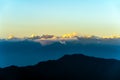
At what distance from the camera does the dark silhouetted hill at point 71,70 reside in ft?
32.5

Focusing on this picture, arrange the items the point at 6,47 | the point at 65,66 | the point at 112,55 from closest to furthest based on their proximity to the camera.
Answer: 1. the point at 6,47
2. the point at 112,55
3. the point at 65,66

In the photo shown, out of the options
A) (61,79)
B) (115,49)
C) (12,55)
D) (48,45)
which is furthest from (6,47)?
(115,49)

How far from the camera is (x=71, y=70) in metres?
10.4

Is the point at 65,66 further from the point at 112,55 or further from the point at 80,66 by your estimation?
the point at 112,55

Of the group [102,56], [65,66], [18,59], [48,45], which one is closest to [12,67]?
[18,59]

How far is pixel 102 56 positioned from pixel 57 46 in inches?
53.0

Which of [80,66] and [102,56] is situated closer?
[102,56]

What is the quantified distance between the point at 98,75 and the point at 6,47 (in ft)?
9.90

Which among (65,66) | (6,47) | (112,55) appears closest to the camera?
(6,47)

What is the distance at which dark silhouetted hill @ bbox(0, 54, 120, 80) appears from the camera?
390 inches

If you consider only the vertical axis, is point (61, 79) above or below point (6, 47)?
below

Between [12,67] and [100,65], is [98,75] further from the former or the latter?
[12,67]

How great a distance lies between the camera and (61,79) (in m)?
10.3

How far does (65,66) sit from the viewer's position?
10.4 meters
